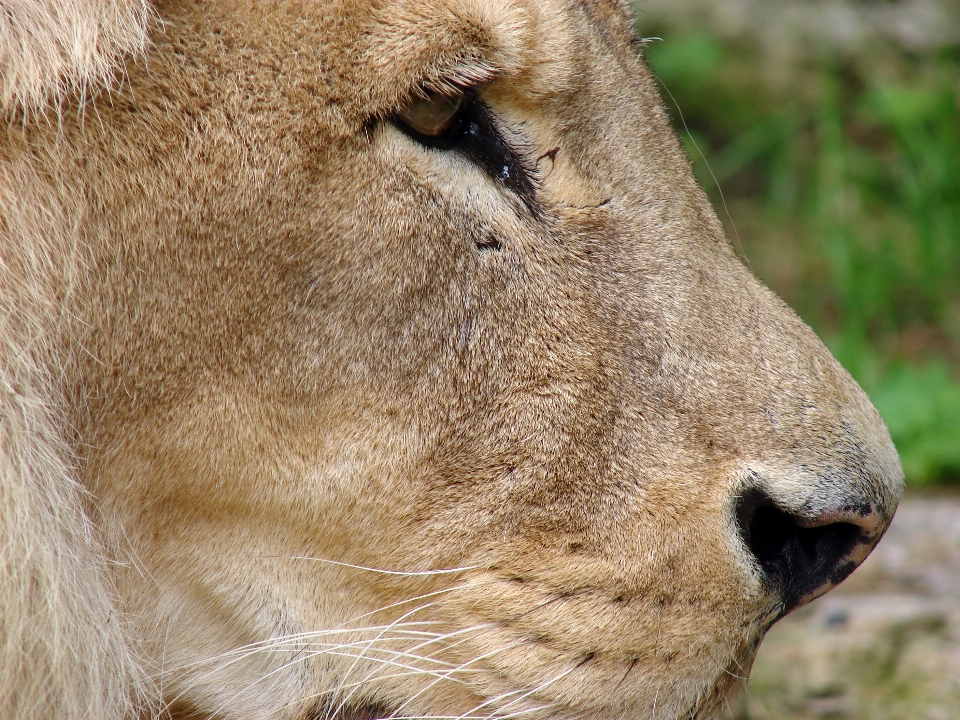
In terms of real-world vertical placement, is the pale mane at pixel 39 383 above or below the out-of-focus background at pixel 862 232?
above

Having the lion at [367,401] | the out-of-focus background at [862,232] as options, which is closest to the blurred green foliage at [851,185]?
the out-of-focus background at [862,232]

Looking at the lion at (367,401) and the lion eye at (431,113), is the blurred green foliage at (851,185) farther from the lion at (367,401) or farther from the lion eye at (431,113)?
the lion eye at (431,113)

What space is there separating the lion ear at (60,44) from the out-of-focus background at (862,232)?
5.94 feet

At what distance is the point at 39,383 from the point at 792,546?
1.24 m

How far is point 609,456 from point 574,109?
24.5 inches

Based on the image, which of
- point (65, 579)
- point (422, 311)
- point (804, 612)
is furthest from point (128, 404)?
point (804, 612)

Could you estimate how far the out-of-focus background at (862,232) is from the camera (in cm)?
288

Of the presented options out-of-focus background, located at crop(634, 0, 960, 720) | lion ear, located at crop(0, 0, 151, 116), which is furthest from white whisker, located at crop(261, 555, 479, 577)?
out-of-focus background, located at crop(634, 0, 960, 720)

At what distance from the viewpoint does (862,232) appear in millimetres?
5723

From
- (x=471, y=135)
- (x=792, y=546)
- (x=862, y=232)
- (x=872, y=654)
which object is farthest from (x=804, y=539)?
(x=862, y=232)

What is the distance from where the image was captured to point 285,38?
1812mm

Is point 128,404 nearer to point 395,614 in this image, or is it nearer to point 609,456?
point 395,614

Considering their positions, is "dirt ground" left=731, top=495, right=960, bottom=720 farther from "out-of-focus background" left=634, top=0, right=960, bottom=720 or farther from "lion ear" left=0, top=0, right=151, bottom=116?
"lion ear" left=0, top=0, right=151, bottom=116

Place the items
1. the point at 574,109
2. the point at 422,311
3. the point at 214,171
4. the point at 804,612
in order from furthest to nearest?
the point at 804,612 → the point at 574,109 → the point at 422,311 → the point at 214,171
